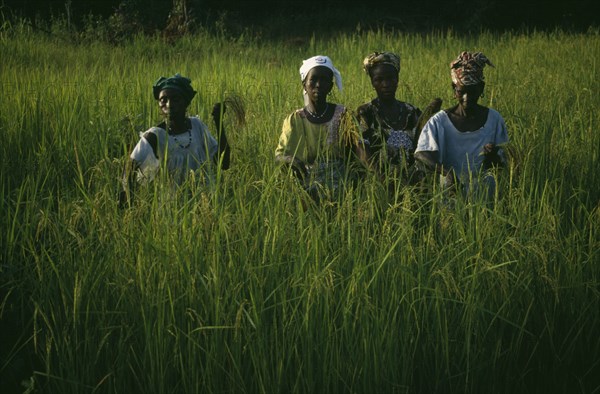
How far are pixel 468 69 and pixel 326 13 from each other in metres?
15.9

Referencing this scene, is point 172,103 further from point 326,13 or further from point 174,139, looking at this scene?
point 326,13

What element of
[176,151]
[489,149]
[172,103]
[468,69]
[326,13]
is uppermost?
[326,13]

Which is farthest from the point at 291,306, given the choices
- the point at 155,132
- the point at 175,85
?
the point at 175,85

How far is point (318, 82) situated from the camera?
14.4ft

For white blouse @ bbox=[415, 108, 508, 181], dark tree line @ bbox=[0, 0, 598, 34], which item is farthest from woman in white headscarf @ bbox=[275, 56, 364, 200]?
dark tree line @ bbox=[0, 0, 598, 34]

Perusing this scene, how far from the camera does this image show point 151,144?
3920 mm

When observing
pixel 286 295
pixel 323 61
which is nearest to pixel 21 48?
pixel 323 61

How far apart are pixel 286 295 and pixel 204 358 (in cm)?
40

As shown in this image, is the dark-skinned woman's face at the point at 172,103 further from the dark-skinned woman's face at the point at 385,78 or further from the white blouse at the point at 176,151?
the dark-skinned woman's face at the point at 385,78

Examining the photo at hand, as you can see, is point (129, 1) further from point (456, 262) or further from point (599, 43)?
point (456, 262)

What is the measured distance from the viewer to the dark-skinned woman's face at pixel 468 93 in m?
4.18

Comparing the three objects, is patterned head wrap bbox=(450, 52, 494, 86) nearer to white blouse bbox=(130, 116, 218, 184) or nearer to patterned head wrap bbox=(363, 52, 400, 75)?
patterned head wrap bbox=(363, 52, 400, 75)

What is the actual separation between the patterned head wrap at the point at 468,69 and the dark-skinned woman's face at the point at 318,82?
69cm

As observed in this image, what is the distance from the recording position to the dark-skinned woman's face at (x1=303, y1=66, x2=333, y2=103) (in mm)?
4344
